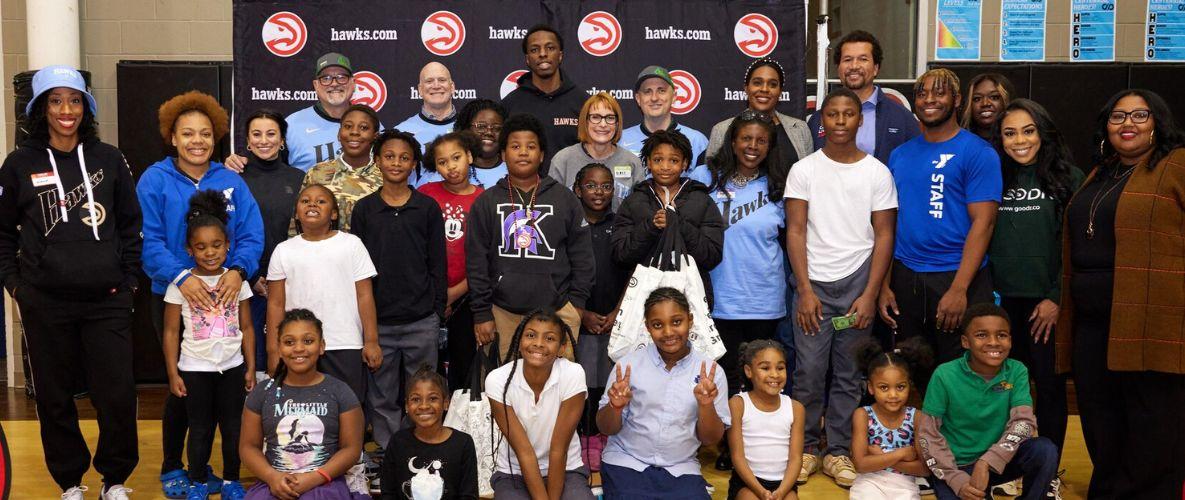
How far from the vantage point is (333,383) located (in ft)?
12.7

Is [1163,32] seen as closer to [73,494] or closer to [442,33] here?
[442,33]

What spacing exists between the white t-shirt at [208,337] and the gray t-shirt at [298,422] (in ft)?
1.05

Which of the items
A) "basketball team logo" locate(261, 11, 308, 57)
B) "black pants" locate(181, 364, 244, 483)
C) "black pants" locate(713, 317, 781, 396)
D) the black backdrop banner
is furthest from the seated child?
"basketball team logo" locate(261, 11, 308, 57)

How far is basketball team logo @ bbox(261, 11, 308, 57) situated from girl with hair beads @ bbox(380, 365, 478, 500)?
9.62 feet

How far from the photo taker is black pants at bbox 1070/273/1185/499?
12.3ft

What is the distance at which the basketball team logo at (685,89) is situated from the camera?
611cm

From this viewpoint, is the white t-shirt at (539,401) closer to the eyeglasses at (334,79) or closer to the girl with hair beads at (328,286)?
the girl with hair beads at (328,286)

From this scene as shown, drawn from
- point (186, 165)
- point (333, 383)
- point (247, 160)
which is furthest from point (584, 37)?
point (333, 383)

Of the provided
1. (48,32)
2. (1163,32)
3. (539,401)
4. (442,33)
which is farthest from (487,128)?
(1163,32)

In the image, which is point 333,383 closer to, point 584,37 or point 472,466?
point 472,466

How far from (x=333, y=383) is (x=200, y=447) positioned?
25.9 inches

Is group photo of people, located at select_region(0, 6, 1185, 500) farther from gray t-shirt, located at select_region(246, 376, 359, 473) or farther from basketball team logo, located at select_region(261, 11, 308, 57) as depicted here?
basketball team logo, located at select_region(261, 11, 308, 57)

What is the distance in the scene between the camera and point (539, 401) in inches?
154

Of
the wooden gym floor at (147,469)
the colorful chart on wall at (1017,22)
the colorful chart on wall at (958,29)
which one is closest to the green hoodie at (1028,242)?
the wooden gym floor at (147,469)
